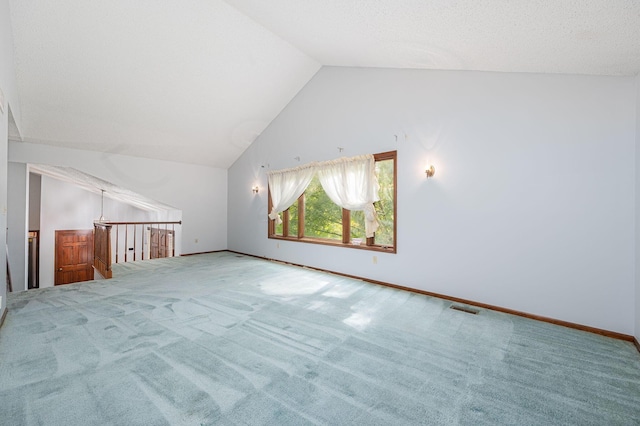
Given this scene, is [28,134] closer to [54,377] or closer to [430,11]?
[54,377]

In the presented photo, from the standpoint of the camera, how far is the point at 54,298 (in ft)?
11.4

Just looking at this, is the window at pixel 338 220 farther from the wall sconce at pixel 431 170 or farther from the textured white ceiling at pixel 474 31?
the textured white ceiling at pixel 474 31

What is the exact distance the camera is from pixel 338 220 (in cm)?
507

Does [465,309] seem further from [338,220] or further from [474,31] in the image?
[474,31]

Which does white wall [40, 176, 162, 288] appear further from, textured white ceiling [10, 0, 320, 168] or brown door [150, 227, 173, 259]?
textured white ceiling [10, 0, 320, 168]

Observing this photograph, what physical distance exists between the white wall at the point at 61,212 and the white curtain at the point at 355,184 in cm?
651

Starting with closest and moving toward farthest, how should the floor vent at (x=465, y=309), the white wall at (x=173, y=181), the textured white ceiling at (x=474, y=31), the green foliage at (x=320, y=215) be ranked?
the textured white ceiling at (x=474, y=31) < the floor vent at (x=465, y=309) < the white wall at (x=173, y=181) < the green foliage at (x=320, y=215)

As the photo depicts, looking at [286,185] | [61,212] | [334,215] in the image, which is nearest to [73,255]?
[61,212]

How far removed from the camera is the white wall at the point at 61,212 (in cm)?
755

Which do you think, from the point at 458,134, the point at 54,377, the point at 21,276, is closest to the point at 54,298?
the point at 54,377

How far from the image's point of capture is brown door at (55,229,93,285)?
25.6ft

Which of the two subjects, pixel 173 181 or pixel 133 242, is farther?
pixel 133 242

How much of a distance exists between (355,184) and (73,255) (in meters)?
8.70

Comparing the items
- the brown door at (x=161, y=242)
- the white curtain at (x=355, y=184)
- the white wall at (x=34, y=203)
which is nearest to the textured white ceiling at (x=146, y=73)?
the white curtain at (x=355, y=184)
